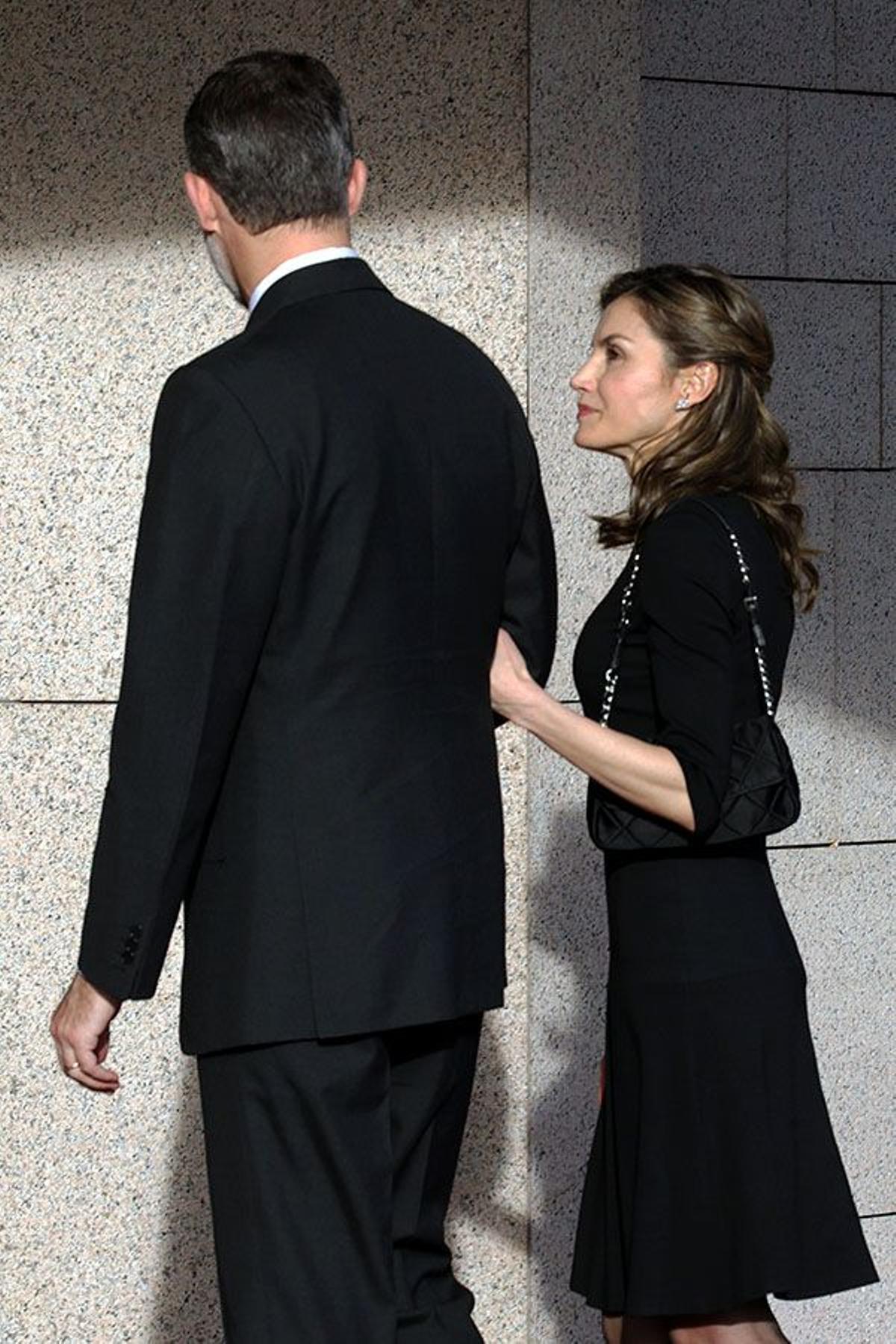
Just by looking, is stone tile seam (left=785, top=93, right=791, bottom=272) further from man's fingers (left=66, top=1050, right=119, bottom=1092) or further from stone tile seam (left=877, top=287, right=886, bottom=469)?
man's fingers (left=66, top=1050, right=119, bottom=1092)

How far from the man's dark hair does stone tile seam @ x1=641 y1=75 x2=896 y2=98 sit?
2.14m

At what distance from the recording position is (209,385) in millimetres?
2939

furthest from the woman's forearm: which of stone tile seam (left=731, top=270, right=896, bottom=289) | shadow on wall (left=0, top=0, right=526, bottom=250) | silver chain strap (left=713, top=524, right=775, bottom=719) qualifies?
stone tile seam (left=731, top=270, right=896, bottom=289)

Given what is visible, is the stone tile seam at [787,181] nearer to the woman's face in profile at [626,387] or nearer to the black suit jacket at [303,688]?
the woman's face in profile at [626,387]

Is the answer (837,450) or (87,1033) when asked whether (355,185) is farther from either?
(837,450)

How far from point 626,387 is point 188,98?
54.7 inches

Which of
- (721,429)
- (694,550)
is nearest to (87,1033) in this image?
(694,550)

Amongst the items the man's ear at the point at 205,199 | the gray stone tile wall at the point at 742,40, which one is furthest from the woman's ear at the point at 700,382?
the gray stone tile wall at the point at 742,40

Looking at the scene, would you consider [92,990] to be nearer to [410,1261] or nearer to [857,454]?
[410,1261]

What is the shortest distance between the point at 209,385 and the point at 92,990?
2.67 feet

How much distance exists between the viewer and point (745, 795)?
3594 mm

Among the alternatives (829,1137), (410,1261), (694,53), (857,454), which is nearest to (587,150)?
(694,53)

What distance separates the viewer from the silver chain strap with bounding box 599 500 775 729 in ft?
11.7

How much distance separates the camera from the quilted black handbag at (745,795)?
3.59 metres
